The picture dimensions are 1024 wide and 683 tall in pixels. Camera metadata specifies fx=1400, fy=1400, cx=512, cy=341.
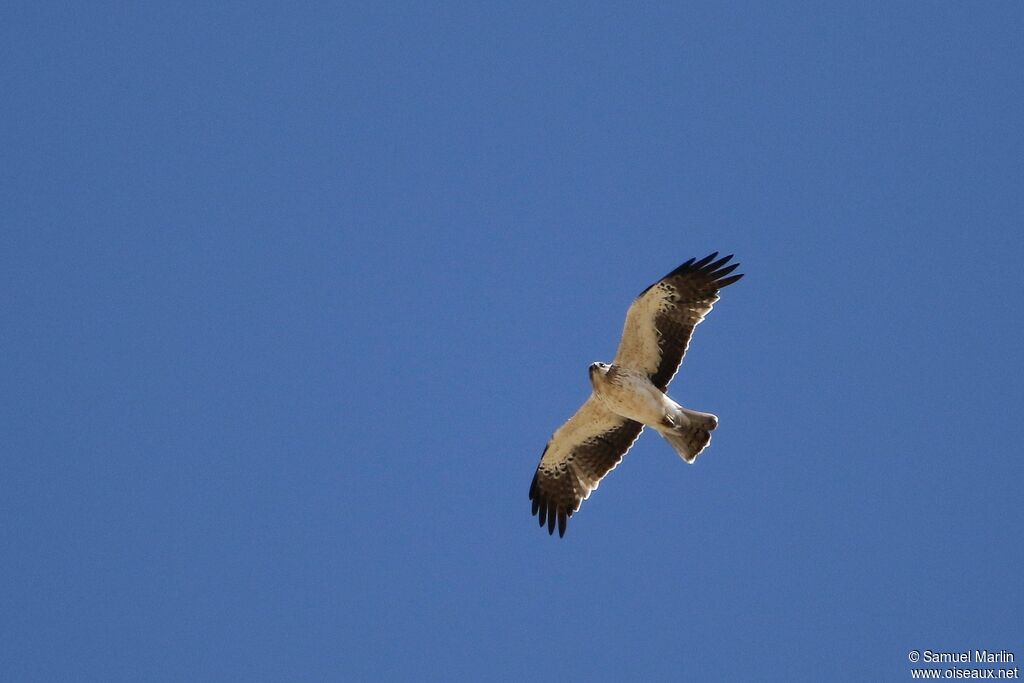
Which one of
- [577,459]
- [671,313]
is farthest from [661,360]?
[577,459]

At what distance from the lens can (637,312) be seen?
16.5 m

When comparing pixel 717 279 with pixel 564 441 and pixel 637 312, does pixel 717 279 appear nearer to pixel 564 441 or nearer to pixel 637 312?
pixel 637 312

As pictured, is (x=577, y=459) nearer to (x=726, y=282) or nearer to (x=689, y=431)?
(x=689, y=431)

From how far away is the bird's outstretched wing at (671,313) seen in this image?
16453mm

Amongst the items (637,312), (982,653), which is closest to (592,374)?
(637,312)

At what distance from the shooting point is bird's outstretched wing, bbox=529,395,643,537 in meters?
17.2

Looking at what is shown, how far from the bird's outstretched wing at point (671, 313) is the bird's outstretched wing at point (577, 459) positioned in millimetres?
911

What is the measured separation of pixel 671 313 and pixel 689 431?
4.64ft

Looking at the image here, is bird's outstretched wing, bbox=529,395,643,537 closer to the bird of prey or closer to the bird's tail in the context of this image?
the bird of prey

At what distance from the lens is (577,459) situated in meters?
17.6

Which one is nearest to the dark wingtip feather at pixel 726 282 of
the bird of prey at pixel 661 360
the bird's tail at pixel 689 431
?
the bird of prey at pixel 661 360

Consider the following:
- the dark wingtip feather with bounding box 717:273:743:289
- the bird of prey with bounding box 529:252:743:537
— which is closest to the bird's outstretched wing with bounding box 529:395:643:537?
the bird of prey with bounding box 529:252:743:537

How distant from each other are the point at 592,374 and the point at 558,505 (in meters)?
2.11

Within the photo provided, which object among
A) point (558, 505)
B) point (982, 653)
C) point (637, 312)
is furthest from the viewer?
point (982, 653)
